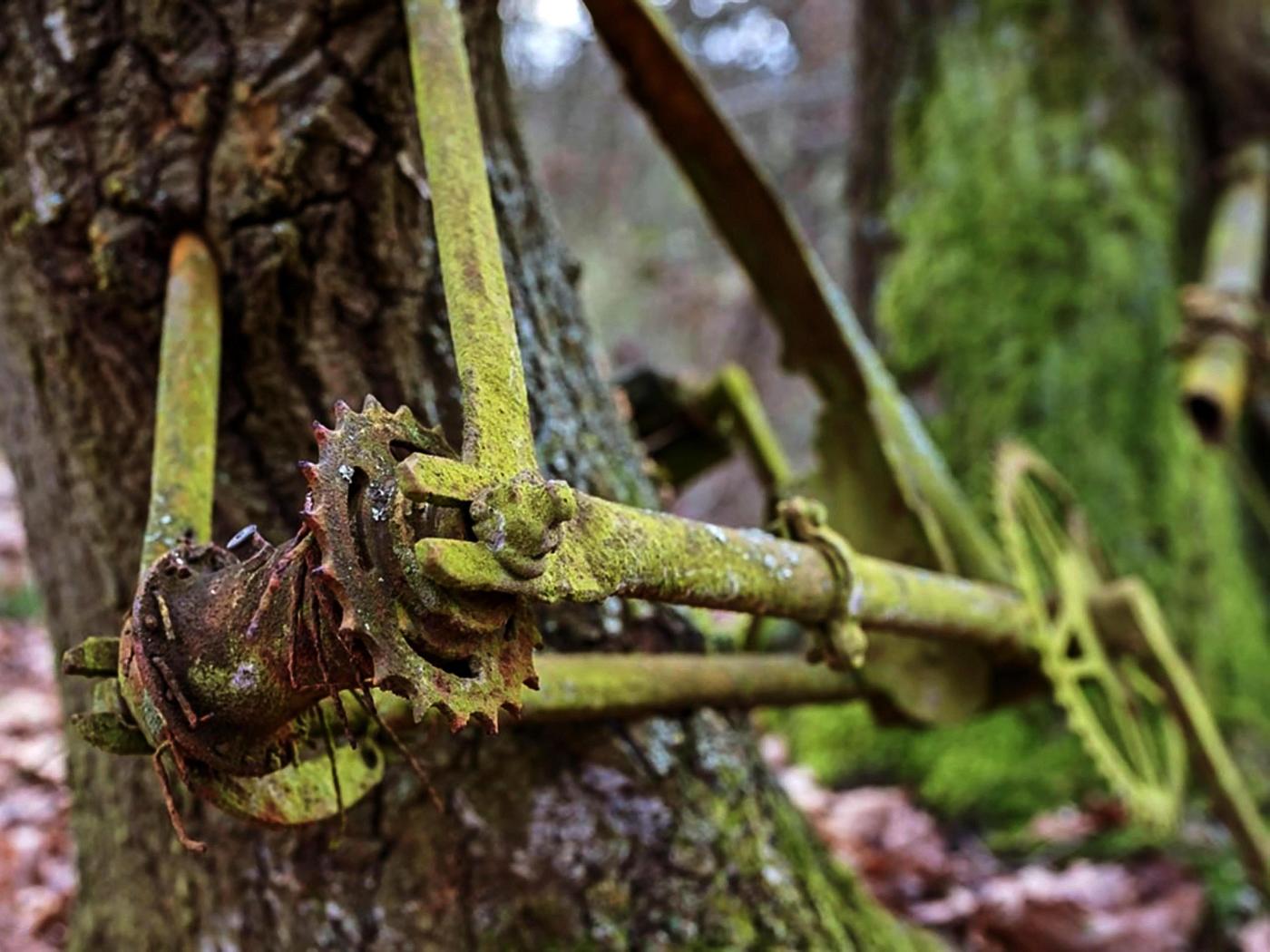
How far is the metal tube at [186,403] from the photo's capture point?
127 cm

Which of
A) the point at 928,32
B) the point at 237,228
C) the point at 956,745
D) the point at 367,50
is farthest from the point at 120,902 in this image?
the point at 928,32

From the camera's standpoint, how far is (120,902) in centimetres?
182

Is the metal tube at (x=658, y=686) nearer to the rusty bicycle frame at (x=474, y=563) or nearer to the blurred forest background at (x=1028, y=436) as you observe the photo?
the rusty bicycle frame at (x=474, y=563)

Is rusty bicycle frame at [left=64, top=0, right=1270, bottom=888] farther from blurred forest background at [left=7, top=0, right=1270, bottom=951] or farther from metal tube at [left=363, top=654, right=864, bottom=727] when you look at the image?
blurred forest background at [left=7, top=0, right=1270, bottom=951]

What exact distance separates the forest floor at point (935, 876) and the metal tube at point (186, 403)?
1128 millimetres

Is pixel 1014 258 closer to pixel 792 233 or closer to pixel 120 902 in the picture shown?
pixel 792 233

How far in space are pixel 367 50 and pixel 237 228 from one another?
0.27 metres

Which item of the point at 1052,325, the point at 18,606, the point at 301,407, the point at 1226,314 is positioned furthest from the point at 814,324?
the point at 18,606

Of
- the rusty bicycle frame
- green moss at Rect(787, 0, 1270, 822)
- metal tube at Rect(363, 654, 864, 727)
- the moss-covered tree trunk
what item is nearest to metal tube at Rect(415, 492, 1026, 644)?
the rusty bicycle frame

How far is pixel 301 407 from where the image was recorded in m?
1.56

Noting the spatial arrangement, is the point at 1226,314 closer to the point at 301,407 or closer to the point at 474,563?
the point at 301,407

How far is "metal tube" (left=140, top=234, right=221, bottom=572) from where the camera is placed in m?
1.27

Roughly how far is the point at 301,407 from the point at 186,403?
0.72ft

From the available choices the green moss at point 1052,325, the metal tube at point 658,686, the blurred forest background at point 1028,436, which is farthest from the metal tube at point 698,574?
the green moss at point 1052,325
